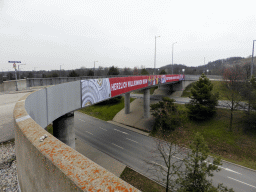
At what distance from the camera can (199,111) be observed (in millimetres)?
24656

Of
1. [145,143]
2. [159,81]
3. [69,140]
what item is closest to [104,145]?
[145,143]

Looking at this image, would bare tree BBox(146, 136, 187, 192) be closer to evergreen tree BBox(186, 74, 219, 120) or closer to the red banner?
the red banner

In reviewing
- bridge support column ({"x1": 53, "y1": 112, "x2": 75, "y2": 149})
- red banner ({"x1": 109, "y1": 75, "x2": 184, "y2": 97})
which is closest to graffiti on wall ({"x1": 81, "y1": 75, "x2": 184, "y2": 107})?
red banner ({"x1": 109, "y1": 75, "x2": 184, "y2": 97})

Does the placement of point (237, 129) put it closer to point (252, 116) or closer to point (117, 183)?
point (252, 116)

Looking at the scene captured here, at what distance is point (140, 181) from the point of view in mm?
13180

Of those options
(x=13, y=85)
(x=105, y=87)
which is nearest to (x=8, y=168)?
(x=105, y=87)

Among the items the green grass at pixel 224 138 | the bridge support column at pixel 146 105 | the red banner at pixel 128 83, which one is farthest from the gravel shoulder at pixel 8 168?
the bridge support column at pixel 146 105

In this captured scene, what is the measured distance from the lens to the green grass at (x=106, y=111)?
32.9 m

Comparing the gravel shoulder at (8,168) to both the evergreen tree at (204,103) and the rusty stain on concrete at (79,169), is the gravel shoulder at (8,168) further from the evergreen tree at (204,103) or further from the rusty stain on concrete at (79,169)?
the evergreen tree at (204,103)

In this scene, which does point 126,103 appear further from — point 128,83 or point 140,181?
point 140,181

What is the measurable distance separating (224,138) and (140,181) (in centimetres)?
1470

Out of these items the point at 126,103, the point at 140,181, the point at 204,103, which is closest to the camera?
the point at 140,181

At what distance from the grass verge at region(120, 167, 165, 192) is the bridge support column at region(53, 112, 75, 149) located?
6.38 metres

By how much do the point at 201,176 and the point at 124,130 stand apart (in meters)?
17.8
